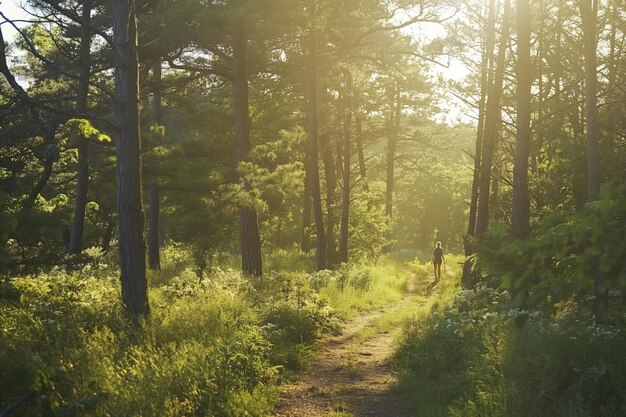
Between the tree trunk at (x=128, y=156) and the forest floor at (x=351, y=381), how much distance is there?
303cm

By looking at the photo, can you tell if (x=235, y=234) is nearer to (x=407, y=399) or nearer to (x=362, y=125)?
(x=362, y=125)

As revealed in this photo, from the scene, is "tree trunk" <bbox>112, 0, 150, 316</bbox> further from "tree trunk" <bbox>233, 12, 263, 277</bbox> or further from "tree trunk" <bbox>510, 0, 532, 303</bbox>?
"tree trunk" <bbox>510, 0, 532, 303</bbox>

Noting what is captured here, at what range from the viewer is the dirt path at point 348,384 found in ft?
24.3

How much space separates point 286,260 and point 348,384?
58.2 feet

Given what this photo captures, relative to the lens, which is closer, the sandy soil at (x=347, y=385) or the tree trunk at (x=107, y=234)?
the sandy soil at (x=347, y=385)

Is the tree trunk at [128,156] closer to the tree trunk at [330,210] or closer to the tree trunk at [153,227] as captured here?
the tree trunk at [153,227]

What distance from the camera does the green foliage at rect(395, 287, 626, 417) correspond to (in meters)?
5.85

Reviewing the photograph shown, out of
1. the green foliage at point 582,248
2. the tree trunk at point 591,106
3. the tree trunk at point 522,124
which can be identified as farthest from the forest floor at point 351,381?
the tree trunk at point 591,106

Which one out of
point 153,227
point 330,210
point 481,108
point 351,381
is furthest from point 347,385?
point 330,210

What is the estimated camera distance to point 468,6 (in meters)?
15.6

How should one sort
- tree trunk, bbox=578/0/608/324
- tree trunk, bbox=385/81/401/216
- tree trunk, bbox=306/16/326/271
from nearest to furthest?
tree trunk, bbox=578/0/608/324 → tree trunk, bbox=306/16/326/271 → tree trunk, bbox=385/81/401/216

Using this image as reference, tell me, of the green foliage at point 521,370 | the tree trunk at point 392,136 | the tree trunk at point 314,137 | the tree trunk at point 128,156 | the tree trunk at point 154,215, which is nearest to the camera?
the green foliage at point 521,370

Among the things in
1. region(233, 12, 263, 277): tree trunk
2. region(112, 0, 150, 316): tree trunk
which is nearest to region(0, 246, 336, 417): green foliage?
region(112, 0, 150, 316): tree trunk

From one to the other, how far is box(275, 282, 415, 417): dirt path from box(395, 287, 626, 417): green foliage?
15.3 inches
